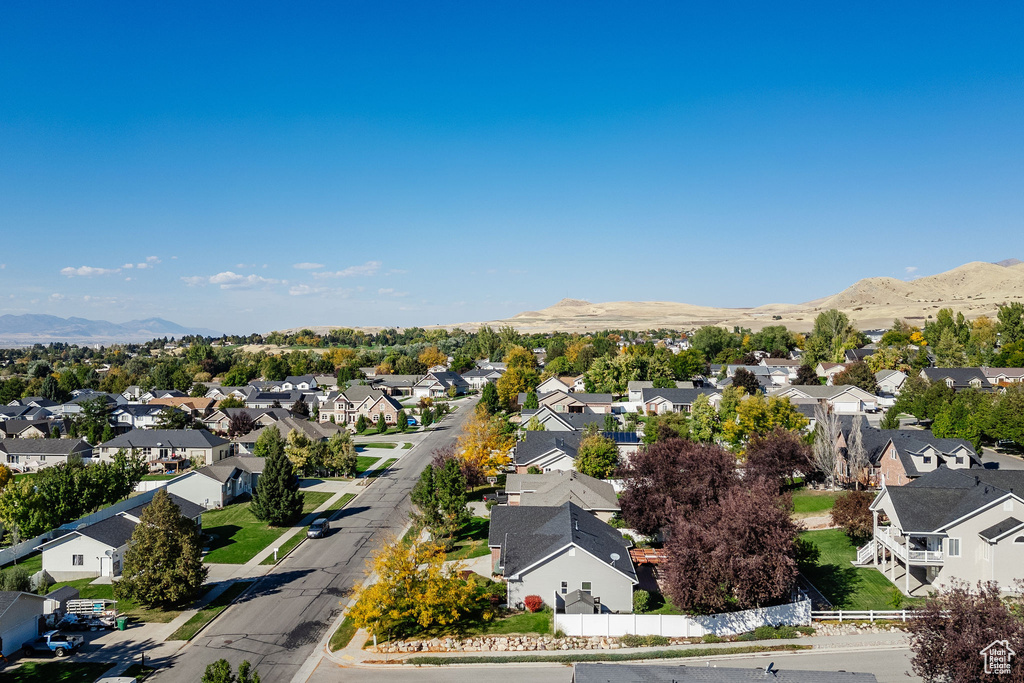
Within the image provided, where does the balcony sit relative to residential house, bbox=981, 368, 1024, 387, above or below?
below

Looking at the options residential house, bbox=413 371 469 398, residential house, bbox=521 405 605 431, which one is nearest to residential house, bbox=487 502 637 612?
residential house, bbox=521 405 605 431

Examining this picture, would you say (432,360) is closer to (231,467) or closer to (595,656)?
(231,467)

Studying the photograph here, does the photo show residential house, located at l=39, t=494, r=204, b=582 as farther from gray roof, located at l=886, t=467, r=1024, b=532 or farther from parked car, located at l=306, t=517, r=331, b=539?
gray roof, located at l=886, t=467, r=1024, b=532

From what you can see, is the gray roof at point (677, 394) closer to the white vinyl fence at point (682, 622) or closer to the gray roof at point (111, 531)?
the white vinyl fence at point (682, 622)

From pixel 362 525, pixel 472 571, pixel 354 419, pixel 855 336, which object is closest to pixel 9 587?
pixel 362 525

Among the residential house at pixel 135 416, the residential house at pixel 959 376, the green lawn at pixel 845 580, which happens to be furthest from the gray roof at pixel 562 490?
the residential house at pixel 135 416

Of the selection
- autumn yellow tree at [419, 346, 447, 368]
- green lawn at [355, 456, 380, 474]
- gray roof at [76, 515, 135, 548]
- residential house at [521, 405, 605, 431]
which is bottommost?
green lawn at [355, 456, 380, 474]
